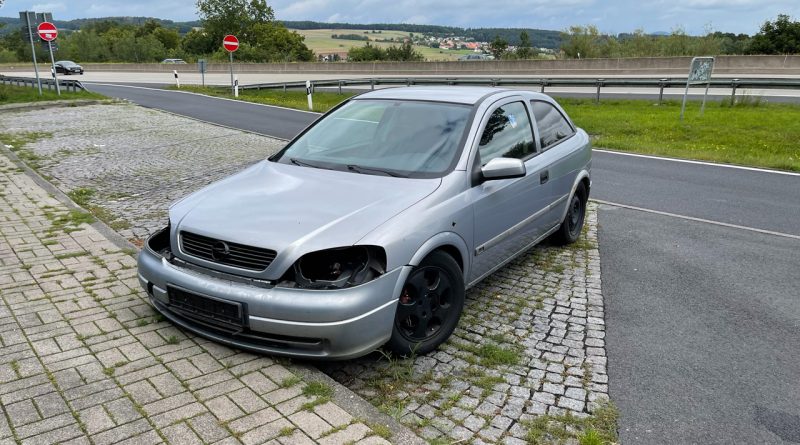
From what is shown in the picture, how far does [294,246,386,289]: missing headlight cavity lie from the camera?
3.52 meters

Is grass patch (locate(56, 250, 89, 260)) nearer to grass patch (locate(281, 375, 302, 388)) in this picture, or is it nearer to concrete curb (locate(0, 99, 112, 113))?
grass patch (locate(281, 375, 302, 388))

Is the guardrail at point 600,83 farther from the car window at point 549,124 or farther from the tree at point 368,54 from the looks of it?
the tree at point 368,54

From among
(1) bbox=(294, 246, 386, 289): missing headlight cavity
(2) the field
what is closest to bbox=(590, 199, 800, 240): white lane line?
(1) bbox=(294, 246, 386, 289): missing headlight cavity

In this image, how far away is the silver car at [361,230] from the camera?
353 cm

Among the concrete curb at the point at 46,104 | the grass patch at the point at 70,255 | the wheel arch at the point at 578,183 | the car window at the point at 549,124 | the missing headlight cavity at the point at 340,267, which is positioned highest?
the car window at the point at 549,124

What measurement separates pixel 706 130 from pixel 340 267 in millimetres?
15046

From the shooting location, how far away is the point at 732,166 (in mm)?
11625

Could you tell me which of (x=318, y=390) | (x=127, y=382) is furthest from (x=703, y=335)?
(x=127, y=382)

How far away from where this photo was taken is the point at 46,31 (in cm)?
2395

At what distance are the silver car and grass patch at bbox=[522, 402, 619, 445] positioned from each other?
3.14ft

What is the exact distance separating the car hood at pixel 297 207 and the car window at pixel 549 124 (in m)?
1.98

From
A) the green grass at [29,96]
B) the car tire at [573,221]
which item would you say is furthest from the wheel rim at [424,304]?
the green grass at [29,96]

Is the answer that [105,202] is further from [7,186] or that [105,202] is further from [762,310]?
[762,310]

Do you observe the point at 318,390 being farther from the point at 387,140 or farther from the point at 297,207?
the point at 387,140
